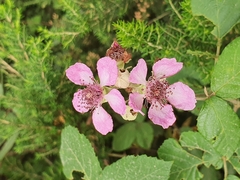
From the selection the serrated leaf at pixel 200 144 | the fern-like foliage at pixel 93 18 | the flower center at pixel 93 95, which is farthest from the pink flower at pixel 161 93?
the fern-like foliage at pixel 93 18

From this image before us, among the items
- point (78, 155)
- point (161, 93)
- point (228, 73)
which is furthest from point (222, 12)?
point (78, 155)

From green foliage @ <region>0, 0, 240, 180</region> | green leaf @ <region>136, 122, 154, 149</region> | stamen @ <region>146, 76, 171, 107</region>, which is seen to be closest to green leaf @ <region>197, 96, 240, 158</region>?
green foliage @ <region>0, 0, 240, 180</region>

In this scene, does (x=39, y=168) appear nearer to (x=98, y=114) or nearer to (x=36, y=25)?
(x=36, y=25)

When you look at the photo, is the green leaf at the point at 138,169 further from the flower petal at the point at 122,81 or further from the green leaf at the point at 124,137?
the green leaf at the point at 124,137

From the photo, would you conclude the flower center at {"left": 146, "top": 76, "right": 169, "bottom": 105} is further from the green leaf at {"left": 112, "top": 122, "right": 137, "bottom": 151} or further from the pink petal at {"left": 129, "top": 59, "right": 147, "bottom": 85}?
the green leaf at {"left": 112, "top": 122, "right": 137, "bottom": 151}

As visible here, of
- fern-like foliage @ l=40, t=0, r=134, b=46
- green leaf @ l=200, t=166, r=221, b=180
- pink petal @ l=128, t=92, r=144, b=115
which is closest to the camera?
pink petal @ l=128, t=92, r=144, b=115

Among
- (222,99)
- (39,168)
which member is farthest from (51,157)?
(222,99)

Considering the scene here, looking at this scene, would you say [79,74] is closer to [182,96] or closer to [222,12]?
[182,96]
